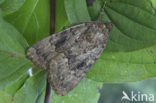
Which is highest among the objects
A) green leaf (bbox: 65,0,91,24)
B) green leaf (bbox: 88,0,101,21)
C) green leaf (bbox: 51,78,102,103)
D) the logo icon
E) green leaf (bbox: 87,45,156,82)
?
green leaf (bbox: 65,0,91,24)

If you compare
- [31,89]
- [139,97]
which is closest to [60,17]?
[31,89]

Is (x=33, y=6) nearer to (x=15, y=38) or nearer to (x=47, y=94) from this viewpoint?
(x=15, y=38)

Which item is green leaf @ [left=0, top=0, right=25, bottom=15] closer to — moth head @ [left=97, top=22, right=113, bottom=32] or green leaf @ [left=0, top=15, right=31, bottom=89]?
green leaf @ [left=0, top=15, right=31, bottom=89]

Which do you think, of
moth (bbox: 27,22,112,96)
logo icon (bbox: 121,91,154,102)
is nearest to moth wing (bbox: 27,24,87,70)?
moth (bbox: 27,22,112,96)

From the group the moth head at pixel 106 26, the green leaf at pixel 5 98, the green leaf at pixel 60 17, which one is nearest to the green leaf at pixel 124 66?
the moth head at pixel 106 26

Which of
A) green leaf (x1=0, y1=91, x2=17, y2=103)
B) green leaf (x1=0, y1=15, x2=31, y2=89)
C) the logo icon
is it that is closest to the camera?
green leaf (x1=0, y1=15, x2=31, y2=89)

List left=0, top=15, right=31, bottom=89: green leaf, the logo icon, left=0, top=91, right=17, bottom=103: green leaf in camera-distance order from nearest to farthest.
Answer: left=0, top=15, right=31, bottom=89: green leaf, left=0, top=91, right=17, bottom=103: green leaf, the logo icon

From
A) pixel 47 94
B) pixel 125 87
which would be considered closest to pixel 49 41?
pixel 47 94
